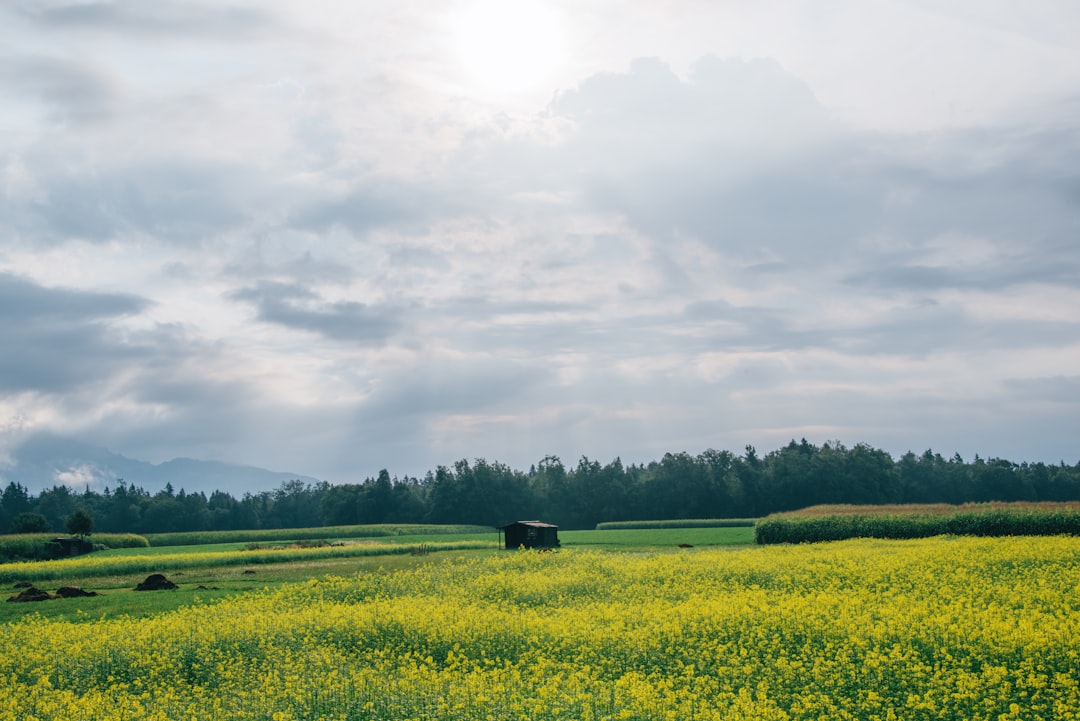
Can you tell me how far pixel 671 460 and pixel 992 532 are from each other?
9578cm

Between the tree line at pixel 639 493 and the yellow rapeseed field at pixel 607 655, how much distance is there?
377 feet

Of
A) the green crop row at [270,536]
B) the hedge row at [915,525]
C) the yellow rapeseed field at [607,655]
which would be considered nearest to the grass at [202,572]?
the hedge row at [915,525]

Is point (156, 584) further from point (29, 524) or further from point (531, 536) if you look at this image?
point (29, 524)

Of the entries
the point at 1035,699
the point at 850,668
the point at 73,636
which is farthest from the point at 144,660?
the point at 1035,699

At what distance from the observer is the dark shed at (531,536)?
68.3 meters

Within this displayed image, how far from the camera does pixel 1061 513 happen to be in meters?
54.3

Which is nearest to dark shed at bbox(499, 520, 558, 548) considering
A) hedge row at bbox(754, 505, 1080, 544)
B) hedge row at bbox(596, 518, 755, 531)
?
hedge row at bbox(754, 505, 1080, 544)

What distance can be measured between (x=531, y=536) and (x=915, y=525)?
3001 centimetres

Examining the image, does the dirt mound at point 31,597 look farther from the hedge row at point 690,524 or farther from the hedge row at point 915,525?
the hedge row at point 690,524

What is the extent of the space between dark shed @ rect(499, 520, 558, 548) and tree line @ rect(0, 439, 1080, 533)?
7936 centimetres

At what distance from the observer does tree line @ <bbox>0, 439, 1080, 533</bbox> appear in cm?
14312

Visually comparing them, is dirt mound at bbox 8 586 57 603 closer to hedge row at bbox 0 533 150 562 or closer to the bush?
hedge row at bbox 0 533 150 562

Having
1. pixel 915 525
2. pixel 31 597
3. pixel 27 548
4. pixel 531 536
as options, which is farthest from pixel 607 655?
pixel 27 548

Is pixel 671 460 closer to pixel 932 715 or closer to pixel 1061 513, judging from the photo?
pixel 1061 513
